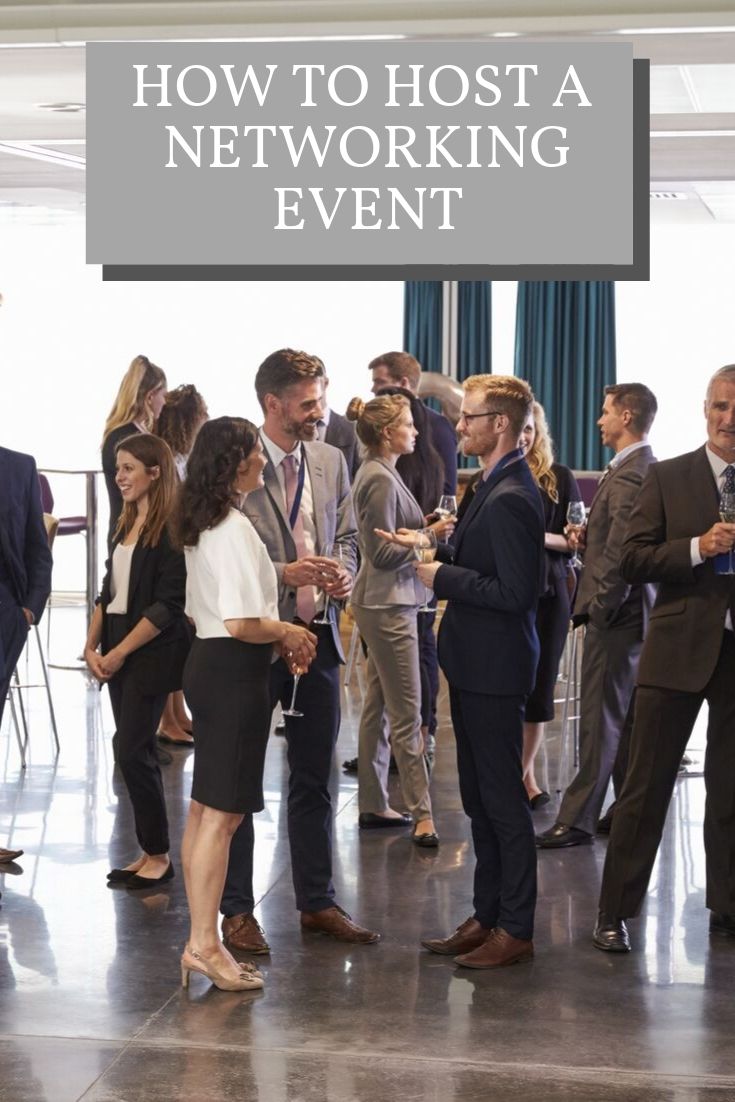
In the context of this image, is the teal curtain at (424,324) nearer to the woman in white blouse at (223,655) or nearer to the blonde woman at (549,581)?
the blonde woman at (549,581)

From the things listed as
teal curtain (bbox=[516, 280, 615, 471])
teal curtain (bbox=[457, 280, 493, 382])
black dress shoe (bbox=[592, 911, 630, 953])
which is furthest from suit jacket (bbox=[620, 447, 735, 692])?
teal curtain (bbox=[457, 280, 493, 382])

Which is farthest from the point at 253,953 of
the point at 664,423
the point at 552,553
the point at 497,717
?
the point at 664,423

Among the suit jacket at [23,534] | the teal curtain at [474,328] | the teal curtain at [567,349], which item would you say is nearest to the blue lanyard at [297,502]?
the suit jacket at [23,534]

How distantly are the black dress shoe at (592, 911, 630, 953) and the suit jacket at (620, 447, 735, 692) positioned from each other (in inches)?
26.4

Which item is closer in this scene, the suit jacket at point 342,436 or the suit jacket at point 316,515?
the suit jacket at point 316,515

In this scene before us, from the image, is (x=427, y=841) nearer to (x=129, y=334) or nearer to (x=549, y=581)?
(x=549, y=581)

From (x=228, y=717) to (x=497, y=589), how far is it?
0.73m

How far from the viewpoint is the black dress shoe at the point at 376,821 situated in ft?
17.8

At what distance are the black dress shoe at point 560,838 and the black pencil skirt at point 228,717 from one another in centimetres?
171

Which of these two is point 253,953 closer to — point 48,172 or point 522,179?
point 522,179

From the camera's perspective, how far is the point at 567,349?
486 inches

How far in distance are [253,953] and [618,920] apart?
995mm

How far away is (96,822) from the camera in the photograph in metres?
5.51

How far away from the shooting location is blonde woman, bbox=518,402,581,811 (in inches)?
216
